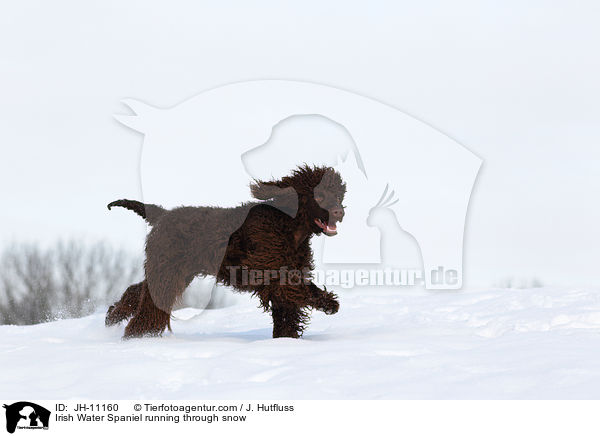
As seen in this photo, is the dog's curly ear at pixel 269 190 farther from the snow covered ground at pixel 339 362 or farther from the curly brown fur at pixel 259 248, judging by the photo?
the snow covered ground at pixel 339 362

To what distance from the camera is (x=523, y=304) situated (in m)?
8.14

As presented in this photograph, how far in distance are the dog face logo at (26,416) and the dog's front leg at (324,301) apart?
287 centimetres

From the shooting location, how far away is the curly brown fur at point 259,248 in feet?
20.9

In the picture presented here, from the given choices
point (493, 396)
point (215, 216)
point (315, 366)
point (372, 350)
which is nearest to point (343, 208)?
point (215, 216)

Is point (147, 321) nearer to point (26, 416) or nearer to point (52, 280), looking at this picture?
point (26, 416)

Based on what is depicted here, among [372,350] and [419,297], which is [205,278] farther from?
[419,297]

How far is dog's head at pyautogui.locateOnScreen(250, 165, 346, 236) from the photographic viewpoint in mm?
6375

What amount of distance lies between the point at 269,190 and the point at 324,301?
1201 millimetres

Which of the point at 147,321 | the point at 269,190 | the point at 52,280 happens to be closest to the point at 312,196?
the point at 269,190

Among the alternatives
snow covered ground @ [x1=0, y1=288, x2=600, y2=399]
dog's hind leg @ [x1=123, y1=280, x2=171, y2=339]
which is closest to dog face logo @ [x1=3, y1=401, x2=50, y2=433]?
snow covered ground @ [x1=0, y1=288, x2=600, y2=399]

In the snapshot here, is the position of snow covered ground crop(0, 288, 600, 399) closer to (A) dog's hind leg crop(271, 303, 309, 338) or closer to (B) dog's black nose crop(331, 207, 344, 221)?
(A) dog's hind leg crop(271, 303, 309, 338)

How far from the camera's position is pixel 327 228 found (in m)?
6.37

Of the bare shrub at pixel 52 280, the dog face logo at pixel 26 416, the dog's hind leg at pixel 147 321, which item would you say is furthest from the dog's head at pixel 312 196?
the bare shrub at pixel 52 280

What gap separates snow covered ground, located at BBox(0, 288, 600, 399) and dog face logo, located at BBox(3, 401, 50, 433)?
153 mm
